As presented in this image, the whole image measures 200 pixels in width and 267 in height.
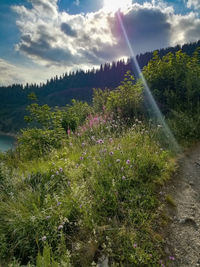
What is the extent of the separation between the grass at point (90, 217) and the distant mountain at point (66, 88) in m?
91.6

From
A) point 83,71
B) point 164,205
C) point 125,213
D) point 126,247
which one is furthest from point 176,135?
point 83,71

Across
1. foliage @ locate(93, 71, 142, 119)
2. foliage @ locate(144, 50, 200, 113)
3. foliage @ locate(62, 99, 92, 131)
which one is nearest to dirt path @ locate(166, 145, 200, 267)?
foliage @ locate(93, 71, 142, 119)

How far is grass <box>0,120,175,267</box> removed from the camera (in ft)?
6.18

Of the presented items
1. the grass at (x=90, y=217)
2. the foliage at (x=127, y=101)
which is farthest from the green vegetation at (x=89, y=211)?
the foliage at (x=127, y=101)

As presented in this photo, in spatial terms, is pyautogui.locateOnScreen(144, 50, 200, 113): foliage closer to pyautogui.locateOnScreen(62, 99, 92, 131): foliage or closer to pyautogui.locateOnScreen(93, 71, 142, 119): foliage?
pyautogui.locateOnScreen(93, 71, 142, 119): foliage

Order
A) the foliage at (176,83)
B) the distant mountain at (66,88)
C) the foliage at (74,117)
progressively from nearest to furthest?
the foliage at (176,83)
the foliage at (74,117)
the distant mountain at (66,88)

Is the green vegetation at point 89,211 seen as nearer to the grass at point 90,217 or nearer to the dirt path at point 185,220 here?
the grass at point 90,217

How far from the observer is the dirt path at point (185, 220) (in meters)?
1.94

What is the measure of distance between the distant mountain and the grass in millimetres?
91646

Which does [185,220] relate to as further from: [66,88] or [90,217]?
[66,88]

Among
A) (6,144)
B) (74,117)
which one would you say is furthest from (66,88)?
(74,117)

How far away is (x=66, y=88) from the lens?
146 meters

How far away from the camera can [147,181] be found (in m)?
3.06

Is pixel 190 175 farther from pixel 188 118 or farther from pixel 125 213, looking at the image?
pixel 188 118
